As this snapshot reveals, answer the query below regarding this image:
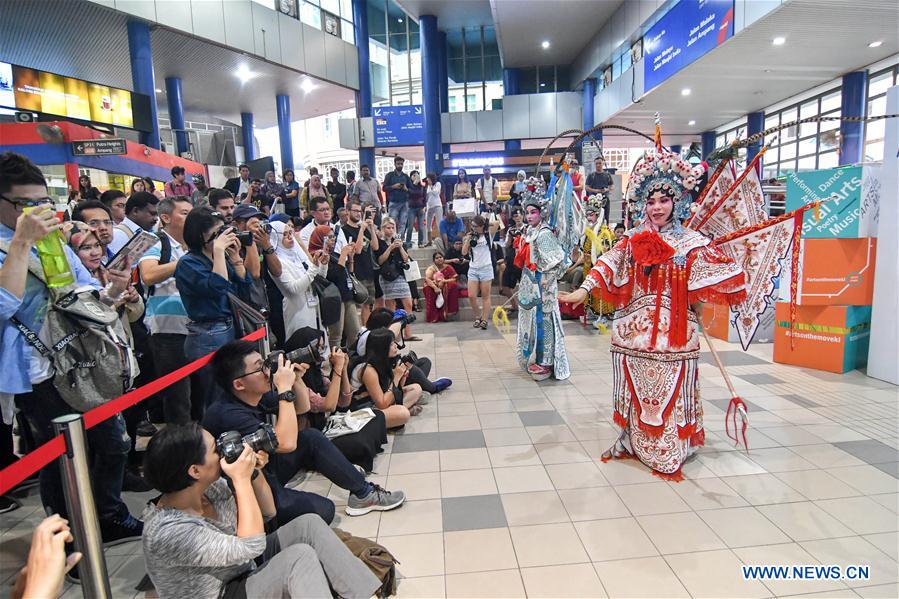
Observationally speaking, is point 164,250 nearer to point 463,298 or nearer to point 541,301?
point 541,301

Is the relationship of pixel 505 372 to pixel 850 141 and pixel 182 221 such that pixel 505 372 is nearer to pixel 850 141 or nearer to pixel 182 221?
pixel 182 221

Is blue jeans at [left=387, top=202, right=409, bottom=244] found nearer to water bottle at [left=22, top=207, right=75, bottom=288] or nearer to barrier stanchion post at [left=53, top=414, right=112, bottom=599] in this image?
water bottle at [left=22, top=207, right=75, bottom=288]

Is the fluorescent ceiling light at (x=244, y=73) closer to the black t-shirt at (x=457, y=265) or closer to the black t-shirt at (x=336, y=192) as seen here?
the black t-shirt at (x=336, y=192)

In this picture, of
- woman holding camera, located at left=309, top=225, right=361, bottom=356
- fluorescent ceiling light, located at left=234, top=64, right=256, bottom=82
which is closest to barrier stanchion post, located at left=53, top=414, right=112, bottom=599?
woman holding camera, located at left=309, top=225, right=361, bottom=356

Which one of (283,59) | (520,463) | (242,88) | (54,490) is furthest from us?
(242,88)

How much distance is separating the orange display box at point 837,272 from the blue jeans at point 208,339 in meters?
4.59

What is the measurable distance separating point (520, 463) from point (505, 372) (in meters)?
1.94

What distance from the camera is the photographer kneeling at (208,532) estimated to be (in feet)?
4.67

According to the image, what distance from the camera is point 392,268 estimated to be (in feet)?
20.7

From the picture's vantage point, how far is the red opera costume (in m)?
2.80

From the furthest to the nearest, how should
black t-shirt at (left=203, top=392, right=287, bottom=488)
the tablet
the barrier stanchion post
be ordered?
the tablet < black t-shirt at (left=203, top=392, right=287, bottom=488) < the barrier stanchion post

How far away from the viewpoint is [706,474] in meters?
2.85

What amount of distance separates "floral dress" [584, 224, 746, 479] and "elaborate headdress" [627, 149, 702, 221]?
140 mm

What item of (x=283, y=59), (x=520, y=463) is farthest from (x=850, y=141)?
(x=283, y=59)
